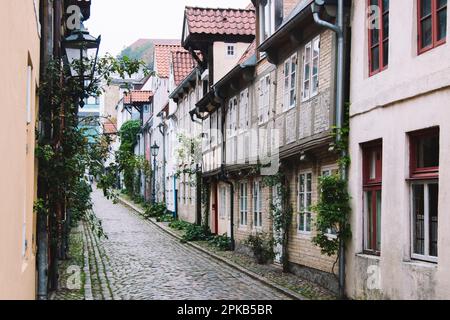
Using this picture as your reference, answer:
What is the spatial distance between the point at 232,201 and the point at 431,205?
1395 cm

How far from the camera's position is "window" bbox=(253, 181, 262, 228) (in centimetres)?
2070

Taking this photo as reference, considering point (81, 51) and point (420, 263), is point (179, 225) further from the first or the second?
point (420, 263)

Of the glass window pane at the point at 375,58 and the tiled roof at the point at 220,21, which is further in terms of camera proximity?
the tiled roof at the point at 220,21

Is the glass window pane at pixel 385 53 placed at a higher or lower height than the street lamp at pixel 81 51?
lower

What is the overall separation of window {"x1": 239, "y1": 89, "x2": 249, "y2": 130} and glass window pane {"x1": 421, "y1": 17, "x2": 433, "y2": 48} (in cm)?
1154

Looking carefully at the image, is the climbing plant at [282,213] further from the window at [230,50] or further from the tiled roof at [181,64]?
the tiled roof at [181,64]

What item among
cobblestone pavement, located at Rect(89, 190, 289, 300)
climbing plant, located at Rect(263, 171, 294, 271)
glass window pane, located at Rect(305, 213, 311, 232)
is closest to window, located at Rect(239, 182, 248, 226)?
cobblestone pavement, located at Rect(89, 190, 289, 300)

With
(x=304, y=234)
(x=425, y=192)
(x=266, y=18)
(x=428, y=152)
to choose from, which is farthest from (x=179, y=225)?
(x=428, y=152)

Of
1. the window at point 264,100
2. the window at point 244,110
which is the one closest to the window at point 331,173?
the window at point 264,100

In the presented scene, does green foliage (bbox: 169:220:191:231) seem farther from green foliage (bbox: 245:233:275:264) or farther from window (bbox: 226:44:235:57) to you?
green foliage (bbox: 245:233:275:264)

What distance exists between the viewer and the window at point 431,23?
994 cm

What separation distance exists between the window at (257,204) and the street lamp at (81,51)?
7.26 meters
